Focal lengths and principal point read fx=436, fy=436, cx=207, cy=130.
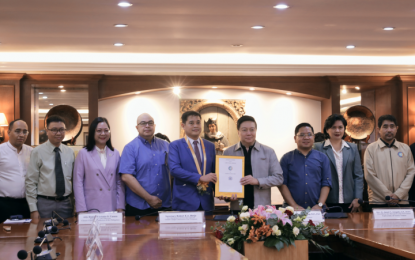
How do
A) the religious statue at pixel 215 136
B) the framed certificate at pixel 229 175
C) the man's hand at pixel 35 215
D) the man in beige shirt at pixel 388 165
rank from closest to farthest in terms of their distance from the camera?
the framed certificate at pixel 229 175 < the man's hand at pixel 35 215 < the man in beige shirt at pixel 388 165 < the religious statue at pixel 215 136

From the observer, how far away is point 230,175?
348 centimetres

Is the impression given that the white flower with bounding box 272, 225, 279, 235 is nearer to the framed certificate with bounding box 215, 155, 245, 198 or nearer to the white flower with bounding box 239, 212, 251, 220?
the white flower with bounding box 239, 212, 251, 220

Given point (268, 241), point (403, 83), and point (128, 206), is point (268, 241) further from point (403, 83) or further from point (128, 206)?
point (403, 83)

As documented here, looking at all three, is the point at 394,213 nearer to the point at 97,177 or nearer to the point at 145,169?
the point at 145,169

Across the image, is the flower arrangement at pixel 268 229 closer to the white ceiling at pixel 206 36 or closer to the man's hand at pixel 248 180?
the man's hand at pixel 248 180

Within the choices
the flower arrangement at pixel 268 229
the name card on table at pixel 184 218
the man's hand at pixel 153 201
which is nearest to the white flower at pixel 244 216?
the flower arrangement at pixel 268 229

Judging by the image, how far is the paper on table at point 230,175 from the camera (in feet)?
11.4

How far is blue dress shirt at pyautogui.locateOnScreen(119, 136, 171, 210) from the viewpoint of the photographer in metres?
3.87

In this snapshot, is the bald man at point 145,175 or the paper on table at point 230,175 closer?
the paper on table at point 230,175

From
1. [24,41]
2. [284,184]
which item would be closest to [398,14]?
[284,184]

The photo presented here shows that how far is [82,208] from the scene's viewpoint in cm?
368

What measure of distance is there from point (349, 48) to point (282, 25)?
1851mm

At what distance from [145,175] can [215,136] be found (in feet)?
12.4

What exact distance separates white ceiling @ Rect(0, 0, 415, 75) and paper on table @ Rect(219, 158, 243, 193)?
1.79 m
